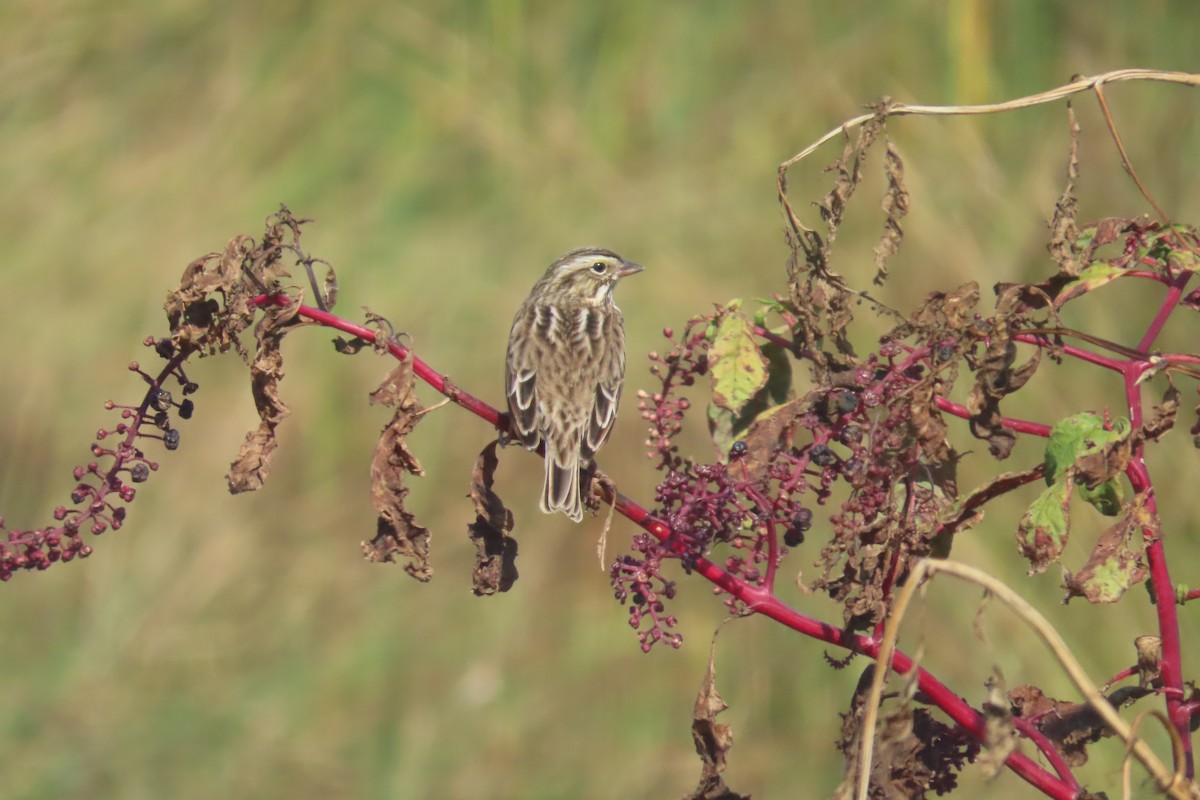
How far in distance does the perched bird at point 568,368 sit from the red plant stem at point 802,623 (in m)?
1.15

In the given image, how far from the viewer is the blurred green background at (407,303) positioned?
6.08 metres

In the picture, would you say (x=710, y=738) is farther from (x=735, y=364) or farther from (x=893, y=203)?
(x=893, y=203)

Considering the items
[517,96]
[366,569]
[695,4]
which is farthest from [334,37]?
[366,569]

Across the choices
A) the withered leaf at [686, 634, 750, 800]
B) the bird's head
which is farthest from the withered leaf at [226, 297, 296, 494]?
the bird's head

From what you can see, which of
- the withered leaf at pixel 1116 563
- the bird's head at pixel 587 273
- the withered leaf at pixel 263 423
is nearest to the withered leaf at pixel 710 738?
the withered leaf at pixel 1116 563

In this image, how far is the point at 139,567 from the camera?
6879 mm

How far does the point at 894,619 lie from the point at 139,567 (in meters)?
5.39

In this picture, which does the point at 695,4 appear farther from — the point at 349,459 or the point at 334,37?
the point at 349,459

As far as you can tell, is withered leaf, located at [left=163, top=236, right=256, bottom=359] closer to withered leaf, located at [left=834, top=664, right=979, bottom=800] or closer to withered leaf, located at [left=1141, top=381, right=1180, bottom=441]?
withered leaf, located at [left=834, top=664, right=979, bottom=800]

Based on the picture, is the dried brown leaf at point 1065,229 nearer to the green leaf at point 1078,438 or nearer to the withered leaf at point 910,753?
the green leaf at point 1078,438

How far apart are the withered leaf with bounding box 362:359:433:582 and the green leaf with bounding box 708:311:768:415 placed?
1.58 ft

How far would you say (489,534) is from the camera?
106 inches

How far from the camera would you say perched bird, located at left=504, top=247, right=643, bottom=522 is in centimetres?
384

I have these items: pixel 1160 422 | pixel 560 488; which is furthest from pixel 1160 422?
pixel 560 488
